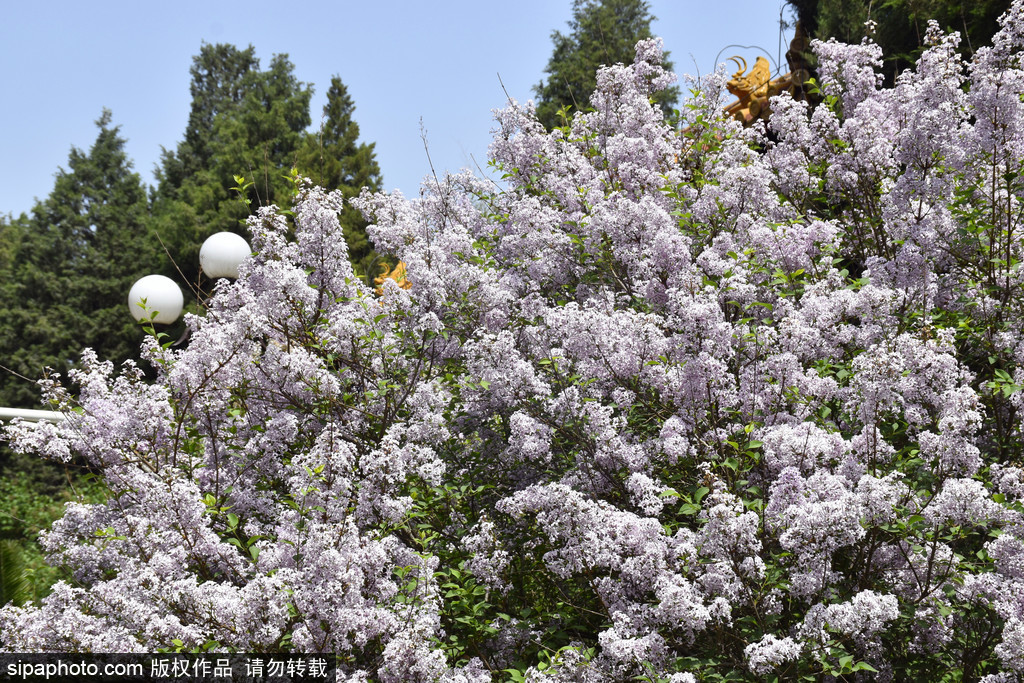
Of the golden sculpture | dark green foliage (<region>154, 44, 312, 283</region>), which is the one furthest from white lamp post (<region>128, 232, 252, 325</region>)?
dark green foliage (<region>154, 44, 312, 283</region>)

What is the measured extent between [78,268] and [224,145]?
8.44 meters

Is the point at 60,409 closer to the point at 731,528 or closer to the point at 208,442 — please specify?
the point at 208,442

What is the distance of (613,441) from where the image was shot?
418 cm

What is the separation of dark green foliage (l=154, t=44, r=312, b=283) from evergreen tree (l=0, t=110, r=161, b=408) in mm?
1823

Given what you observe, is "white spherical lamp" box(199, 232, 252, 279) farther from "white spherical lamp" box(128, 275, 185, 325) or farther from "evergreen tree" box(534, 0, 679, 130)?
"evergreen tree" box(534, 0, 679, 130)

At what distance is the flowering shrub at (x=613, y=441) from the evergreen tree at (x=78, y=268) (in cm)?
2951

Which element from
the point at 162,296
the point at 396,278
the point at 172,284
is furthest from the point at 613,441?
the point at 172,284

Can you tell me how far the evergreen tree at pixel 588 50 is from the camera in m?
30.4

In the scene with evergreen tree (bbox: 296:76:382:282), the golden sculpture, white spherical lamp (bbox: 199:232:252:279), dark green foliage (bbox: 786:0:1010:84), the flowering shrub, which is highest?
evergreen tree (bbox: 296:76:382:282)

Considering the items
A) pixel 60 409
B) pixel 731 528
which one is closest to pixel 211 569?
pixel 60 409

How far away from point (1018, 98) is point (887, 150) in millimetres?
1225

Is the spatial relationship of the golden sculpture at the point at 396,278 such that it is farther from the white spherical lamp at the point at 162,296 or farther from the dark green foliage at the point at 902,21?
the dark green foliage at the point at 902,21

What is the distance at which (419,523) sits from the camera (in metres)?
4.85

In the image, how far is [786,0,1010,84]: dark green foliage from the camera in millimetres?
10844
